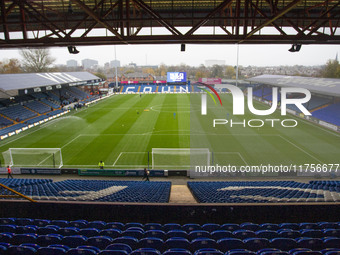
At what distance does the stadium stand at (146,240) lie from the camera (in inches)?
171

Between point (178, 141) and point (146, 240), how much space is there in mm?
20528

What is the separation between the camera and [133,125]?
32344 millimetres

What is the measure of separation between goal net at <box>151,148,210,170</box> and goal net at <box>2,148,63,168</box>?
7.96 metres

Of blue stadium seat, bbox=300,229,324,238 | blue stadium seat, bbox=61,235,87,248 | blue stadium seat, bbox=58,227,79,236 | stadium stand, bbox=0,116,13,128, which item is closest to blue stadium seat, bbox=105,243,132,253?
blue stadium seat, bbox=61,235,87,248

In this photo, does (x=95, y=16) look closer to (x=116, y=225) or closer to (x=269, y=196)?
(x=116, y=225)

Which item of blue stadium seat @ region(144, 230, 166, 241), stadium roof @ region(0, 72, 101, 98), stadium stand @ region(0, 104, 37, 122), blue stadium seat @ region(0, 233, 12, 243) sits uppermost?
stadium roof @ region(0, 72, 101, 98)

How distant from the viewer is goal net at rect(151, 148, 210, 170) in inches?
751

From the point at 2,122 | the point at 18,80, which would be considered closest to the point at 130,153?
the point at 2,122

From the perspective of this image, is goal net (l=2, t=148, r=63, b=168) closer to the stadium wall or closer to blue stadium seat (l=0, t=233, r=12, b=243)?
the stadium wall

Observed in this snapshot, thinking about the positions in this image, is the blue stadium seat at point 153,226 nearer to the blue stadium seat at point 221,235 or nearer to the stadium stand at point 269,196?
the blue stadium seat at point 221,235

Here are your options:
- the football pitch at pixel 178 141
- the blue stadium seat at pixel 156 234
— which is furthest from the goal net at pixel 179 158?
the blue stadium seat at pixel 156 234

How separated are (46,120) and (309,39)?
1392 inches

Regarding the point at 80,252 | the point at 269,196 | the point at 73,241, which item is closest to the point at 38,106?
the point at 269,196

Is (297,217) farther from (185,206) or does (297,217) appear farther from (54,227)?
(54,227)
